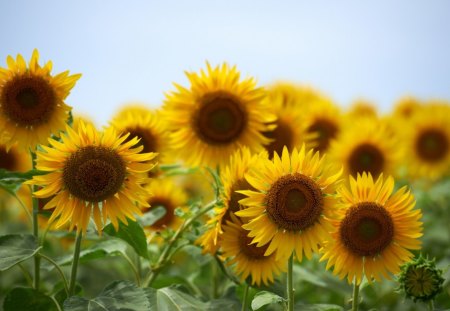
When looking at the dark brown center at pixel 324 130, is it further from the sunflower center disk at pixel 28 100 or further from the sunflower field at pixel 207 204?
the sunflower center disk at pixel 28 100

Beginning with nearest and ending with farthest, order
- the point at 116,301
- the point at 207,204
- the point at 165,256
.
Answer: the point at 116,301, the point at 165,256, the point at 207,204

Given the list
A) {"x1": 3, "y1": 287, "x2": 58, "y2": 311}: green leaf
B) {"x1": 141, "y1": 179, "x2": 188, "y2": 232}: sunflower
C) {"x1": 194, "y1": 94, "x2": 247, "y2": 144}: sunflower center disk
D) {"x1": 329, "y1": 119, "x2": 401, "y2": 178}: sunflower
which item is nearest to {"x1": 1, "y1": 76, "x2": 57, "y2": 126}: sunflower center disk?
{"x1": 3, "y1": 287, "x2": 58, "y2": 311}: green leaf

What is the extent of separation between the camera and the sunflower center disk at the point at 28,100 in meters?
2.50

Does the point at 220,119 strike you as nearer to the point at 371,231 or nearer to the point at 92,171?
the point at 92,171

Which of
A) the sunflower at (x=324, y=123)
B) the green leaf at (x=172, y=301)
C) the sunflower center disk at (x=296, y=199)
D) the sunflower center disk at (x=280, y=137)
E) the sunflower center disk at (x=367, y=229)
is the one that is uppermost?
the sunflower at (x=324, y=123)

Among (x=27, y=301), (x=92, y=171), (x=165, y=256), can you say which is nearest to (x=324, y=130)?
(x=165, y=256)

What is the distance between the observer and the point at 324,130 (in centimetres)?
449

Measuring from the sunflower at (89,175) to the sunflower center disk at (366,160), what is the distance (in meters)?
2.33

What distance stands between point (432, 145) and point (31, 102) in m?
3.70

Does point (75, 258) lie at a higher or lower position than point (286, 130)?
lower

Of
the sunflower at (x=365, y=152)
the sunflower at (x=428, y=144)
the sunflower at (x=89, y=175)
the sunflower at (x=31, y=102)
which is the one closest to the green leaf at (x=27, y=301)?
the sunflower at (x=89, y=175)

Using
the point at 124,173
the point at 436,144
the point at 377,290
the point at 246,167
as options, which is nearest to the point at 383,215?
the point at 246,167

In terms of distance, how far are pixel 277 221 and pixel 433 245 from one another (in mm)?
2886

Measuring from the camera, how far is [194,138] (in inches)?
130
